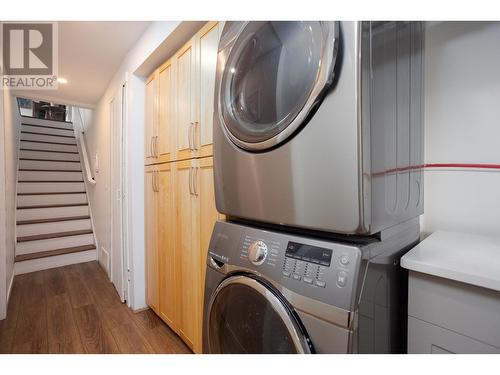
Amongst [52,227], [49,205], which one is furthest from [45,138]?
[52,227]

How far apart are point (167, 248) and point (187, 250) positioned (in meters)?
0.32

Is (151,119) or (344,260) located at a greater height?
(151,119)

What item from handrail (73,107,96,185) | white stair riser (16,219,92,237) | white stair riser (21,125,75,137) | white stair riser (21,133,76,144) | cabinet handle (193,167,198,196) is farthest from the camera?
white stair riser (21,125,75,137)

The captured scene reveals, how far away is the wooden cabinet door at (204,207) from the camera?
1191mm

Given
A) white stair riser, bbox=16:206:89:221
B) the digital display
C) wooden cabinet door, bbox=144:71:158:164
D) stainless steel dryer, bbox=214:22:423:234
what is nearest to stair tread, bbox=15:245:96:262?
white stair riser, bbox=16:206:89:221

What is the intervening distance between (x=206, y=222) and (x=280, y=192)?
65cm

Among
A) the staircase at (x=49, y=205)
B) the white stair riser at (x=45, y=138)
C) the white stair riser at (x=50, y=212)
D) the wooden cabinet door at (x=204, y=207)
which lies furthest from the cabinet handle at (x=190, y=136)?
the white stair riser at (x=45, y=138)

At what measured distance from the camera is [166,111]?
1634mm

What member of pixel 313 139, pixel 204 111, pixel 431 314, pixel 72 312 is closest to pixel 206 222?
pixel 204 111

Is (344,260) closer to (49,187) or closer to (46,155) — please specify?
(49,187)

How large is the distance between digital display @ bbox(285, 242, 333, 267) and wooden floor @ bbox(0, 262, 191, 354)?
129 centimetres

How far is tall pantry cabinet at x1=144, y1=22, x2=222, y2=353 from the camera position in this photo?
1237 millimetres

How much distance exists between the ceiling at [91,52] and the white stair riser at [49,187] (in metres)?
1.54

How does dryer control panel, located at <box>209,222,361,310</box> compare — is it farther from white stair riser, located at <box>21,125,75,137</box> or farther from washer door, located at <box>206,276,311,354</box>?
white stair riser, located at <box>21,125,75,137</box>
